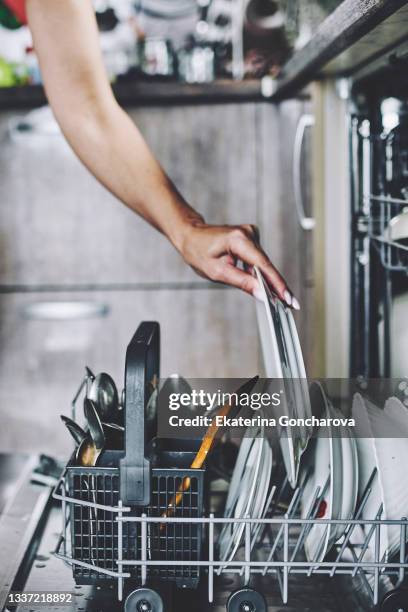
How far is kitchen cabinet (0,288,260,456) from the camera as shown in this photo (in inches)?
78.0

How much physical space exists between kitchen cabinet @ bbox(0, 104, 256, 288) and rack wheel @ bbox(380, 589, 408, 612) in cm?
135

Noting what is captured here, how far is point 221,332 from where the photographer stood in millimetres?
1999

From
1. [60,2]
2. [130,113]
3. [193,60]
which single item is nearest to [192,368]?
[130,113]

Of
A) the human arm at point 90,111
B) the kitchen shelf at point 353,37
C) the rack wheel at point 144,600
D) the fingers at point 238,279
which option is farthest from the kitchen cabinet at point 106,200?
the rack wheel at point 144,600

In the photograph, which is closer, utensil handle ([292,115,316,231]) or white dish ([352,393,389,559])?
white dish ([352,393,389,559])

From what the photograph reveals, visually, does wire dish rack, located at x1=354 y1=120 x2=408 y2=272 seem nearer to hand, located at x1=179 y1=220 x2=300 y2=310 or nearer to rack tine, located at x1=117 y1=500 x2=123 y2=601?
hand, located at x1=179 y1=220 x2=300 y2=310

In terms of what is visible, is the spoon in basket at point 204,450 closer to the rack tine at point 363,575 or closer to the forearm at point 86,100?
the rack tine at point 363,575

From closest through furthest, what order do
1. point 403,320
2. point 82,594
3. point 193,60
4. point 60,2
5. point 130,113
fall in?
point 82,594 < point 403,320 < point 60,2 < point 130,113 < point 193,60

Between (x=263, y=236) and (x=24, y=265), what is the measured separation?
595mm

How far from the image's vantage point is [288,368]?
0.74 metres

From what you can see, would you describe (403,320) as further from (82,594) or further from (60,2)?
(60,2)

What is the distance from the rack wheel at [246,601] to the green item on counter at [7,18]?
199 cm

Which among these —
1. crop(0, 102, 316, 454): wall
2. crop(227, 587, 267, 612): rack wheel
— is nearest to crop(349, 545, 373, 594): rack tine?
crop(227, 587, 267, 612): rack wheel

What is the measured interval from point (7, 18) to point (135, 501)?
194 cm
